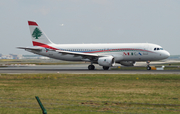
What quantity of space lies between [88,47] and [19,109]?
36.0m

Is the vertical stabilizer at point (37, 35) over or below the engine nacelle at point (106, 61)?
over

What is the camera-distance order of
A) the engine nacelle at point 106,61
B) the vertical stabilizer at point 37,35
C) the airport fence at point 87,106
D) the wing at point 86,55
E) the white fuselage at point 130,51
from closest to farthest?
the airport fence at point 87,106 < the engine nacelle at point 106,61 < the white fuselage at point 130,51 < the wing at point 86,55 < the vertical stabilizer at point 37,35

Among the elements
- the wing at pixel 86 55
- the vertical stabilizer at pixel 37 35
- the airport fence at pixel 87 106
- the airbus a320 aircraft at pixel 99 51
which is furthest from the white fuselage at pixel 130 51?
the airport fence at pixel 87 106

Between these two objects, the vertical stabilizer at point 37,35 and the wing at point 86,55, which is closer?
the wing at point 86,55

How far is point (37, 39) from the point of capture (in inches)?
2026

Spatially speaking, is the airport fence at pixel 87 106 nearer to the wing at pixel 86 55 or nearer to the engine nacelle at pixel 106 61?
the engine nacelle at pixel 106 61

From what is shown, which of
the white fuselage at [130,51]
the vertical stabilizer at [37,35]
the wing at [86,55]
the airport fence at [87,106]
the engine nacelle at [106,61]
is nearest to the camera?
the airport fence at [87,106]

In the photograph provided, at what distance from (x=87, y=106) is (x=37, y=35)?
39.9 m

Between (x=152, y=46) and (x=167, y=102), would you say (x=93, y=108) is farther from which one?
(x=152, y=46)

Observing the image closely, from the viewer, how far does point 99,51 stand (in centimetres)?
4688

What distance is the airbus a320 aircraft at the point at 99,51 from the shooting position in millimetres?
44656

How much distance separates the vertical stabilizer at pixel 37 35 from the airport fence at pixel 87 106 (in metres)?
36.7

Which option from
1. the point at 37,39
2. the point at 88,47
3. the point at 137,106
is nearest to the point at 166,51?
the point at 88,47

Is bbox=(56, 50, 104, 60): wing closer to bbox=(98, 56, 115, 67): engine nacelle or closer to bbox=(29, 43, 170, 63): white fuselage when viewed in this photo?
bbox=(29, 43, 170, 63): white fuselage
